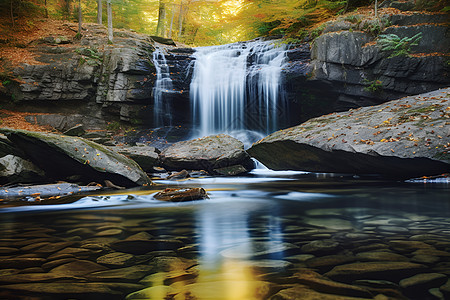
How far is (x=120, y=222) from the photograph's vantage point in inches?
142

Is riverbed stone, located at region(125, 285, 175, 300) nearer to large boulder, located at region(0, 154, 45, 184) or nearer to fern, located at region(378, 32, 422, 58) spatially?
large boulder, located at region(0, 154, 45, 184)

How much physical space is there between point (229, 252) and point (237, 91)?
1282cm

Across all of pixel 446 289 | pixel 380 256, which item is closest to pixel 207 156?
pixel 380 256

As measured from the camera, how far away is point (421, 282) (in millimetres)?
1597

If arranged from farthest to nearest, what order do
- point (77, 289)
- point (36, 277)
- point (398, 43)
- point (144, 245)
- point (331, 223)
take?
point (398, 43)
point (331, 223)
point (144, 245)
point (36, 277)
point (77, 289)

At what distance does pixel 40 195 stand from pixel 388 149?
7.25 m

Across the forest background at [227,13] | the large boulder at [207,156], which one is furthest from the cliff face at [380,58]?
the large boulder at [207,156]

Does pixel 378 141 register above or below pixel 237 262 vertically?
above

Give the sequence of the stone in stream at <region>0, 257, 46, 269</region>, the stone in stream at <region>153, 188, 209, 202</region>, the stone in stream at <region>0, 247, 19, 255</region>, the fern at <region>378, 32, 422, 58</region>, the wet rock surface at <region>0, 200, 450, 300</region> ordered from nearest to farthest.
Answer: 1. the wet rock surface at <region>0, 200, 450, 300</region>
2. the stone in stream at <region>0, 257, 46, 269</region>
3. the stone in stream at <region>0, 247, 19, 255</region>
4. the stone in stream at <region>153, 188, 209, 202</region>
5. the fern at <region>378, 32, 422, 58</region>

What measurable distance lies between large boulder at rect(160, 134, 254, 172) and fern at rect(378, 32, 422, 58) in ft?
22.1

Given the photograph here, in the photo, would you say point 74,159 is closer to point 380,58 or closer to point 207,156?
point 207,156

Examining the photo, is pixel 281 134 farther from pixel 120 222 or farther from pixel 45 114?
pixel 45 114

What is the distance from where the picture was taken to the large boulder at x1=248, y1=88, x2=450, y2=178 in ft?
20.9

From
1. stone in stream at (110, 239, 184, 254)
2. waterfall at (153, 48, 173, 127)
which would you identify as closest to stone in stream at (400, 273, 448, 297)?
stone in stream at (110, 239, 184, 254)
